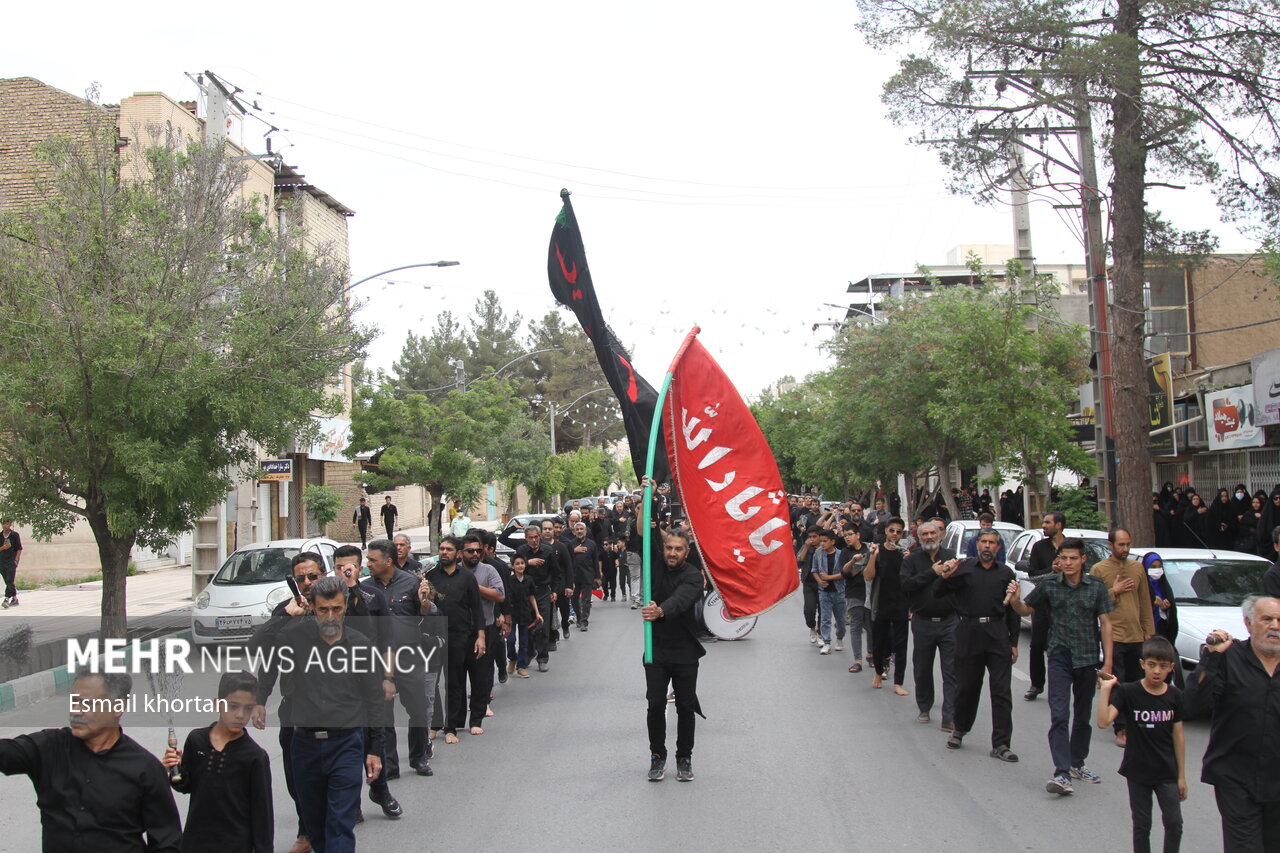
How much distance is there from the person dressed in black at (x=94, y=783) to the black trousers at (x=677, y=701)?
400 cm

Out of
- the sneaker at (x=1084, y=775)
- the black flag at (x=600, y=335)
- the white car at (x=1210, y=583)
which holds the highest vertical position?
the black flag at (x=600, y=335)

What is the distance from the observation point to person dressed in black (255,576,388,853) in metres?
5.57

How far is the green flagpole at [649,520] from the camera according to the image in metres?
7.38

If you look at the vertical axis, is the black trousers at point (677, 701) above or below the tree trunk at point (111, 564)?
below

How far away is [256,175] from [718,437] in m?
26.9

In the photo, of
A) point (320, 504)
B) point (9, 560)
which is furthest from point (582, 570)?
point (320, 504)

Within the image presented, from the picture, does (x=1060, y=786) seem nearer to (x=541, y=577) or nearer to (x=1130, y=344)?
(x=541, y=577)

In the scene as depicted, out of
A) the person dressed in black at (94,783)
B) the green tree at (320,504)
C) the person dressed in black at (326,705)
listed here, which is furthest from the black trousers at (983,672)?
the green tree at (320,504)

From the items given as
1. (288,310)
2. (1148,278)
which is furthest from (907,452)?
(288,310)

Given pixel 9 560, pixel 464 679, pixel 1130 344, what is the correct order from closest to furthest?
pixel 464 679, pixel 1130 344, pixel 9 560

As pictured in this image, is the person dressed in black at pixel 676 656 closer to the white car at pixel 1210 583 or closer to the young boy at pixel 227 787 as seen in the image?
the young boy at pixel 227 787

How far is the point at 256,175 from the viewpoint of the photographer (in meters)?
31.5

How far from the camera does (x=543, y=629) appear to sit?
Answer: 1295 centimetres

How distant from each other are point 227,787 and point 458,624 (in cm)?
453
